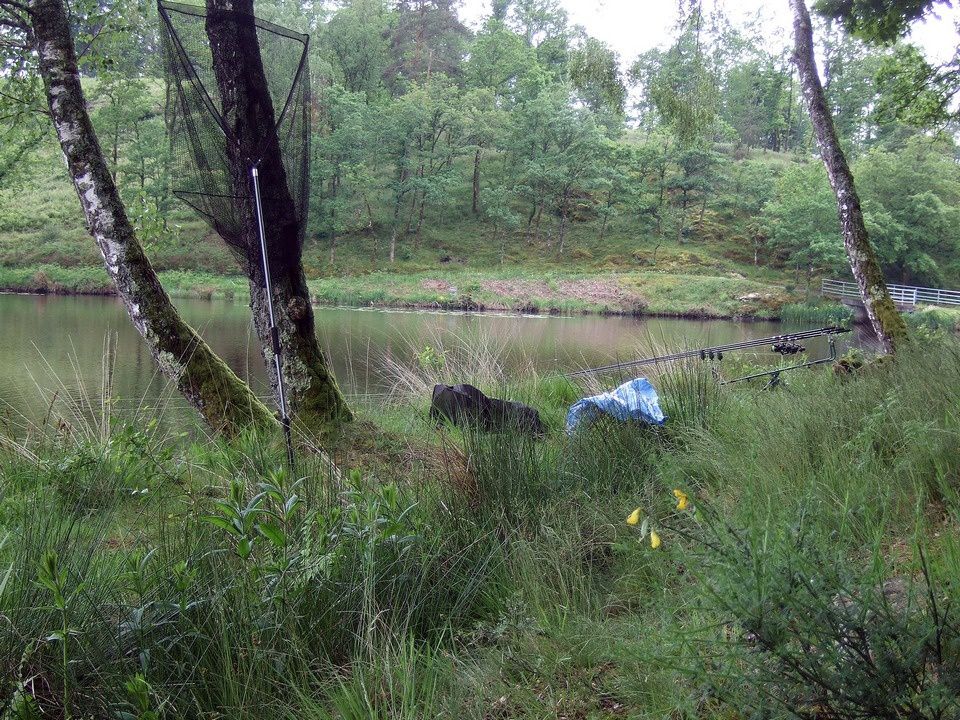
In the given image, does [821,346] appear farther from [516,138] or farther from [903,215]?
[516,138]

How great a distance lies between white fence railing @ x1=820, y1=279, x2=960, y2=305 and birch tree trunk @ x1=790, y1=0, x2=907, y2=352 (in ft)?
97.4

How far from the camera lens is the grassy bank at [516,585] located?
4.88 feet

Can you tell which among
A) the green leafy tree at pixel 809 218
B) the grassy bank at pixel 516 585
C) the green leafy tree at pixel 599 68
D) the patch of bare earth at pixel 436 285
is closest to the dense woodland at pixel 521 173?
the green leafy tree at pixel 809 218

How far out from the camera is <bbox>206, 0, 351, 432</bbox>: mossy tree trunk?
203 inches

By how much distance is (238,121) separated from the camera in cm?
523

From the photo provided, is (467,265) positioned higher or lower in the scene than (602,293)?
higher

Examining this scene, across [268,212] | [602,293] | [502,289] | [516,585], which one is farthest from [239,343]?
[602,293]

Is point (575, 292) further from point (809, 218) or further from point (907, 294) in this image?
point (907, 294)

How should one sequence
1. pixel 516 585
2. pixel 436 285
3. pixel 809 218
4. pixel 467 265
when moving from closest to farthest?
pixel 516 585, pixel 436 285, pixel 809 218, pixel 467 265

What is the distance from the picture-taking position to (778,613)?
1.46 metres

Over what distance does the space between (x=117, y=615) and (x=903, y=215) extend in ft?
148

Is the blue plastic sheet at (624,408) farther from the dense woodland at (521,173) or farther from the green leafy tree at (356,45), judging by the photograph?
the green leafy tree at (356,45)

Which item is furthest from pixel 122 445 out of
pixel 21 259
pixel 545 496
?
pixel 21 259

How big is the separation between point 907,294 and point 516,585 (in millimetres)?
38466
